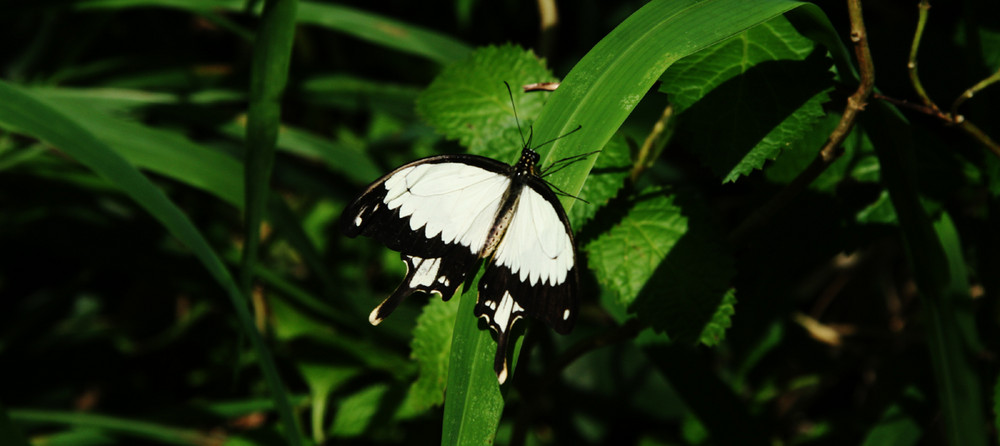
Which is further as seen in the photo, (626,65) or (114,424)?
(114,424)

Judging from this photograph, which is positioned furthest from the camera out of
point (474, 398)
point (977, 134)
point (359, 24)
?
point (359, 24)

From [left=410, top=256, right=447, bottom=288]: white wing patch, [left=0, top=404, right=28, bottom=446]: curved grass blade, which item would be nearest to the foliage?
[left=0, top=404, right=28, bottom=446]: curved grass blade

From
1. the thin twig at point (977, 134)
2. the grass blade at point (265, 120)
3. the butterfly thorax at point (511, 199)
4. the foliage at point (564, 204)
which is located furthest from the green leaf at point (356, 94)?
the thin twig at point (977, 134)

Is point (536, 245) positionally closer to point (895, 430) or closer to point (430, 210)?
point (430, 210)

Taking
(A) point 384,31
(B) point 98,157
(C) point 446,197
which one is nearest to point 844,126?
(C) point 446,197

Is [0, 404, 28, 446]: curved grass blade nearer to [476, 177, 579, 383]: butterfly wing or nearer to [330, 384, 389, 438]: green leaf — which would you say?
[330, 384, 389, 438]: green leaf

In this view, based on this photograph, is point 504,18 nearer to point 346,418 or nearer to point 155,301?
point 346,418

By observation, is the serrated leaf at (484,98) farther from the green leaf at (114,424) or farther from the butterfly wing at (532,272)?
the green leaf at (114,424)

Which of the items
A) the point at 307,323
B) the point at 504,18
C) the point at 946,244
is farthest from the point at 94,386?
the point at 946,244
